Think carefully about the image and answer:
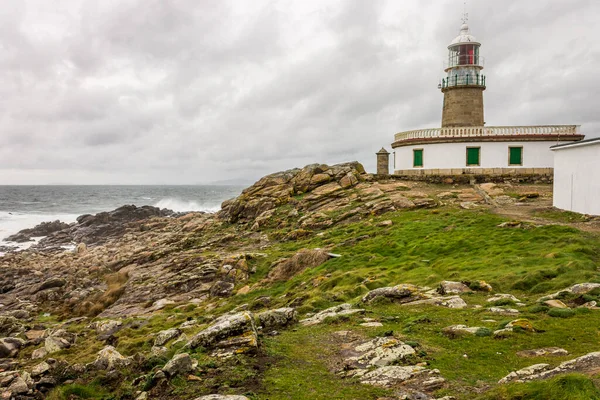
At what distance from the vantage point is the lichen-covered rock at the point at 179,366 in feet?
25.7

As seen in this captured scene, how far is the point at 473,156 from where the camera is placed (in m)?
36.2

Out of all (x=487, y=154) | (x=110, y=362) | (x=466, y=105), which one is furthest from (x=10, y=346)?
(x=466, y=105)

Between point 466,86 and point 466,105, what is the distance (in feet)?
5.80

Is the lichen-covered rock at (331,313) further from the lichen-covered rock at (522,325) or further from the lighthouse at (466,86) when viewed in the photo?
the lighthouse at (466,86)

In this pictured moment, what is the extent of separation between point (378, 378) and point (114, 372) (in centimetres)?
590

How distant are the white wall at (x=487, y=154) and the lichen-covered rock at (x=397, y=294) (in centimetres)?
2624

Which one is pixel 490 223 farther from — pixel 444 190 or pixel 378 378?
pixel 378 378

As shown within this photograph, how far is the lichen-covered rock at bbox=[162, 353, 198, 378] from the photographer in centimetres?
785

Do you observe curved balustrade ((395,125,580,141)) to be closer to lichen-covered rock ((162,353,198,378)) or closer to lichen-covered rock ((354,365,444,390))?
lichen-covered rock ((354,365,444,390))

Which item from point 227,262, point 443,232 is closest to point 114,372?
point 227,262

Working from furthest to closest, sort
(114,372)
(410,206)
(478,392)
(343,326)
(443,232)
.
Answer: (410,206) → (443,232) → (343,326) → (114,372) → (478,392)

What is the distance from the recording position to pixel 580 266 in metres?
12.4

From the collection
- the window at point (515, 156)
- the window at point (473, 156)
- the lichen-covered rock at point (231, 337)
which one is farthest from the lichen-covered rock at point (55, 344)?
the window at point (515, 156)

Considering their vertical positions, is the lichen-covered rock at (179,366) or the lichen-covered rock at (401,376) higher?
the lichen-covered rock at (401,376)
